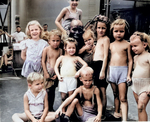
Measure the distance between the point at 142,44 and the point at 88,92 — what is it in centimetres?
49

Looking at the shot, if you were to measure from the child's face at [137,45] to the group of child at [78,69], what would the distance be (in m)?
0.03

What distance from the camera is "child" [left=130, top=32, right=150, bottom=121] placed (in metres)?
1.14

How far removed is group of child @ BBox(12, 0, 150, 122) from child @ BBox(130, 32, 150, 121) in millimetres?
19

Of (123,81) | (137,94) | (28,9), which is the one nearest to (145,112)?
(137,94)

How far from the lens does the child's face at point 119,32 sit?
47.4 inches

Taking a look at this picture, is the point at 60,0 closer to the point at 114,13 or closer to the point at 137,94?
the point at 114,13

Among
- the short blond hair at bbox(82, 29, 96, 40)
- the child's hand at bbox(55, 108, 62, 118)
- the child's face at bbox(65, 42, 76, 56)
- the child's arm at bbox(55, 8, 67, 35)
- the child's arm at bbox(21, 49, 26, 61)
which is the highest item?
the child's arm at bbox(55, 8, 67, 35)

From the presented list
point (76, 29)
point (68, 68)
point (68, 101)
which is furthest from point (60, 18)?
point (68, 101)

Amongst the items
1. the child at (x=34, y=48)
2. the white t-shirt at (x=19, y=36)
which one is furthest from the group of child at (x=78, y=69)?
the white t-shirt at (x=19, y=36)

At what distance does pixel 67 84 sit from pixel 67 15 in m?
0.51

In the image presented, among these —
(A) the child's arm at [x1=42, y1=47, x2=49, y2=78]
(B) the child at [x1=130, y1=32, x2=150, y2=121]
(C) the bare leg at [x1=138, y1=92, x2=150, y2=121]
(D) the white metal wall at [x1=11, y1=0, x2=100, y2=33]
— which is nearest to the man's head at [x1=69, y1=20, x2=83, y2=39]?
(D) the white metal wall at [x1=11, y1=0, x2=100, y2=33]

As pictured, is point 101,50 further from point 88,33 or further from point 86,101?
point 86,101

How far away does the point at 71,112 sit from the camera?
130 cm

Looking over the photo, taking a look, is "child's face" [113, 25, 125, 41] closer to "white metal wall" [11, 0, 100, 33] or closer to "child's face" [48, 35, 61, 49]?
"white metal wall" [11, 0, 100, 33]
